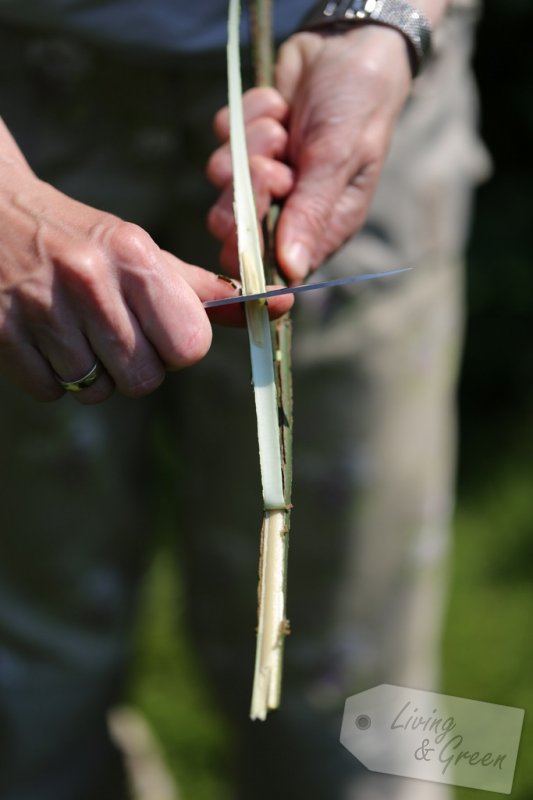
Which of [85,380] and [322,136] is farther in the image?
[322,136]

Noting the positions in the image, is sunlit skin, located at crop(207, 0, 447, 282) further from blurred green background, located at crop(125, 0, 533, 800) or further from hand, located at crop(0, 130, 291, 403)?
blurred green background, located at crop(125, 0, 533, 800)

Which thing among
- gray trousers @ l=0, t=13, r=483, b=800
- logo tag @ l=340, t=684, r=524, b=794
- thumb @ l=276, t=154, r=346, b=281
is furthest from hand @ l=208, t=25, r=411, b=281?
logo tag @ l=340, t=684, r=524, b=794

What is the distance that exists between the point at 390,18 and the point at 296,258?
0.79 ft

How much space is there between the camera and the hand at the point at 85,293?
0.63 meters

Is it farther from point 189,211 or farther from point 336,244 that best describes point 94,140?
point 336,244

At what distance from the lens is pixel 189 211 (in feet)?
3.47

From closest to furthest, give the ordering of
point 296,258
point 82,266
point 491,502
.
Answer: point 82,266, point 296,258, point 491,502

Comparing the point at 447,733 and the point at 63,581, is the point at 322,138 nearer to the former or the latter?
the point at 447,733

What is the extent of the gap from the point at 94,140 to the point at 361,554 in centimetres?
53

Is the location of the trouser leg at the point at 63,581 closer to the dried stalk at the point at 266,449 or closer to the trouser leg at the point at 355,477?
the trouser leg at the point at 355,477

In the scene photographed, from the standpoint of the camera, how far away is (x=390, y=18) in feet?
2.75

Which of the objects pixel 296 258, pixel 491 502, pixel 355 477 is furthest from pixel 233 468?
pixel 491 502

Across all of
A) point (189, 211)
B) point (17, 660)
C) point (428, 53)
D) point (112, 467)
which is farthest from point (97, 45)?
point (17, 660)

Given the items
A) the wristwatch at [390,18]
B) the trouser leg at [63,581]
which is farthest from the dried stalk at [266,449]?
the trouser leg at [63,581]
